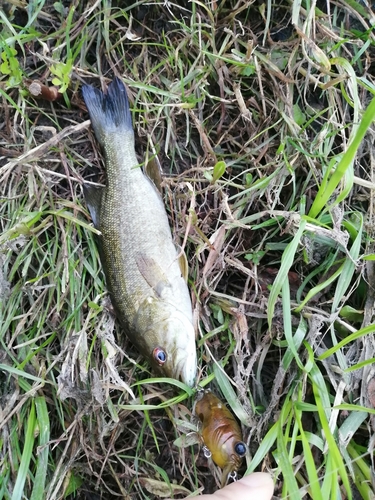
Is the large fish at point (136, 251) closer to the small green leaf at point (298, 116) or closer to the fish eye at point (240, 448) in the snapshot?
the fish eye at point (240, 448)

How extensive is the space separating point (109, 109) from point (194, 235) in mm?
787

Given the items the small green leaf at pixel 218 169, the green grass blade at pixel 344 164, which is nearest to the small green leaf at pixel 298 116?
the green grass blade at pixel 344 164

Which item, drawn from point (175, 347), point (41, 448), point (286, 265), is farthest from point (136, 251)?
point (41, 448)

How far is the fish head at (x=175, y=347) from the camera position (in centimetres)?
209

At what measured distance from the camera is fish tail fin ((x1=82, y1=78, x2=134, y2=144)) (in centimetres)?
228

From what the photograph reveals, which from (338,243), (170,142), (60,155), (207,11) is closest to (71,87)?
(60,155)

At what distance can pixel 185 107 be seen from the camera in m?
2.21

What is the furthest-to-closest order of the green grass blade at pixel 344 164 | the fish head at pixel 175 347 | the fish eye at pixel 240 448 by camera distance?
1. the fish head at pixel 175 347
2. the fish eye at pixel 240 448
3. the green grass blade at pixel 344 164

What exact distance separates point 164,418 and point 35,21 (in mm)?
2250

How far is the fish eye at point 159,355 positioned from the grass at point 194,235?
12cm

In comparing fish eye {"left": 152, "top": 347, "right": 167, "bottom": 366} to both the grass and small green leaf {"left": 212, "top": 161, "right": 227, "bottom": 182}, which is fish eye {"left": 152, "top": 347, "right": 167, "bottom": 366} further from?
small green leaf {"left": 212, "top": 161, "right": 227, "bottom": 182}

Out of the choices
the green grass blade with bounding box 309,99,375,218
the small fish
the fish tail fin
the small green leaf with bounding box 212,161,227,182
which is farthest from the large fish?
the green grass blade with bounding box 309,99,375,218

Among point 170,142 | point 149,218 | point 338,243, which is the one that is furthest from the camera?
point 170,142

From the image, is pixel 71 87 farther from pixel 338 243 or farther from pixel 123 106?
pixel 338 243
